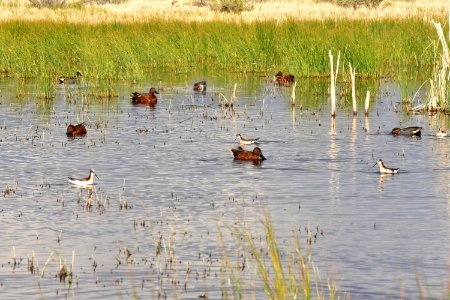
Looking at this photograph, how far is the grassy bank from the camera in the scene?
103 feet

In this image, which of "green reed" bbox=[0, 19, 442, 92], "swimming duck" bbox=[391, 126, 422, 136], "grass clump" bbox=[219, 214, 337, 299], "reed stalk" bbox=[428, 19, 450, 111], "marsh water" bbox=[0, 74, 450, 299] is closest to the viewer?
"grass clump" bbox=[219, 214, 337, 299]

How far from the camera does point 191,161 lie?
60.2 ft

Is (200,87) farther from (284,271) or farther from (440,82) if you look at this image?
(284,271)

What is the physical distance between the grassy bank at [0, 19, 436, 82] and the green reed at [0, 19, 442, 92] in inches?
1.1

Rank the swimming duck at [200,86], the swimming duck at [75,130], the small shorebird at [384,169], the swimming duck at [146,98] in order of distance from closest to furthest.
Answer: the small shorebird at [384,169], the swimming duck at [75,130], the swimming duck at [146,98], the swimming duck at [200,86]

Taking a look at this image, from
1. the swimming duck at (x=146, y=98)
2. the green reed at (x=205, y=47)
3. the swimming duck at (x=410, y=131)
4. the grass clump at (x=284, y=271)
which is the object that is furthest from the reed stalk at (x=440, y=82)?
the grass clump at (x=284, y=271)

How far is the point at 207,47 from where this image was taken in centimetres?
3616

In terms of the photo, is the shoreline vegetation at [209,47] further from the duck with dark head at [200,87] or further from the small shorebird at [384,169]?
the small shorebird at [384,169]

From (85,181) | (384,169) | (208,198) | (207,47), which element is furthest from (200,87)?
(208,198)

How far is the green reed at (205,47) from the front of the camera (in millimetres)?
31219

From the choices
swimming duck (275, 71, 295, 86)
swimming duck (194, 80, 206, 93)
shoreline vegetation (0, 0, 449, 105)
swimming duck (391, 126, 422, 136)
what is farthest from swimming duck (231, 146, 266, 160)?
swimming duck (275, 71, 295, 86)

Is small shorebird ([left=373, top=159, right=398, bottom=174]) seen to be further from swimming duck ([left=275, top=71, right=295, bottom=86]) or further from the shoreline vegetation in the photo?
swimming duck ([left=275, top=71, right=295, bottom=86])

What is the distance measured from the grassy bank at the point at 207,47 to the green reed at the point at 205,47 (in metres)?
0.03

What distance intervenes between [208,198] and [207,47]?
21.7m
